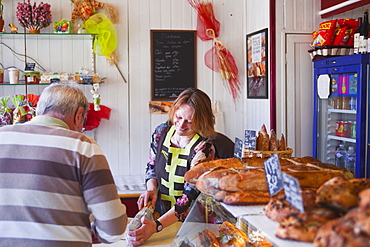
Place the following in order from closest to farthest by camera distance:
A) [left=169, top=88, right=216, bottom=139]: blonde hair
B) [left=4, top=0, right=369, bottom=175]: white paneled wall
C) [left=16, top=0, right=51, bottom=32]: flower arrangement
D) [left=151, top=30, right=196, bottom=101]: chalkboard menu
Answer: [left=169, top=88, right=216, bottom=139]: blonde hair, [left=16, top=0, right=51, bottom=32]: flower arrangement, [left=4, top=0, right=369, bottom=175]: white paneled wall, [left=151, top=30, right=196, bottom=101]: chalkboard menu

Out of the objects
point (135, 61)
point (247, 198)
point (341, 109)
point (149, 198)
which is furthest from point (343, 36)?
point (247, 198)

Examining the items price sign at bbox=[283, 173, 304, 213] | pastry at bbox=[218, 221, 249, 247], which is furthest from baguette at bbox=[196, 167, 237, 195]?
price sign at bbox=[283, 173, 304, 213]

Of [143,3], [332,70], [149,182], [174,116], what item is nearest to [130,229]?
[149,182]

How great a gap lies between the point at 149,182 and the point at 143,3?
238 cm

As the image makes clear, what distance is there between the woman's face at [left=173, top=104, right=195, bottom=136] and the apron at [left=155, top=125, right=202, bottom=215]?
6 centimetres

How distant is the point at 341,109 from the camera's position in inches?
145

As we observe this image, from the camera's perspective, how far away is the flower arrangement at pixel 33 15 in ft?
13.3

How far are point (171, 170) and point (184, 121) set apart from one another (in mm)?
305

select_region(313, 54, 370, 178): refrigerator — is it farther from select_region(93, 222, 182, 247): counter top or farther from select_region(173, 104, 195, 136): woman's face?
select_region(93, 222, 182, 247): counter top

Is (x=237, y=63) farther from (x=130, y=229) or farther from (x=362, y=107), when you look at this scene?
(x=130, y=229)

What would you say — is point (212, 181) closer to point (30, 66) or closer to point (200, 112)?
point (200, 112)

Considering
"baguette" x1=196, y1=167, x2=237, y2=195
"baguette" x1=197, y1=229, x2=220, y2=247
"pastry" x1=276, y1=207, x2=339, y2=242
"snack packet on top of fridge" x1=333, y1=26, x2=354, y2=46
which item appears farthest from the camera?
"snack packet on top of fridge" x1=333, y1=26, x2=354, y2=46

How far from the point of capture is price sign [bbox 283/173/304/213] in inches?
41.4

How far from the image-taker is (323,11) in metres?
4.15
